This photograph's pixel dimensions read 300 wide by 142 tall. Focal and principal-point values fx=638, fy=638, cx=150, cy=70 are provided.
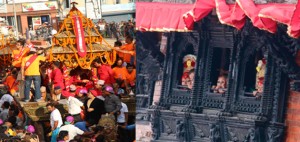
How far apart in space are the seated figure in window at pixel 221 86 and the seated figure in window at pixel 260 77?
7 centimetres

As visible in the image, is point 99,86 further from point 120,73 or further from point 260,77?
point 260,77

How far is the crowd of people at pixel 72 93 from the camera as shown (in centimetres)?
295

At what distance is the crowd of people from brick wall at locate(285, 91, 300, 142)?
4.01 feet

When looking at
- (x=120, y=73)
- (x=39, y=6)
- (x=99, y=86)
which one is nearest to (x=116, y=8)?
(x=99, y=86)

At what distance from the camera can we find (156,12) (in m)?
1.49

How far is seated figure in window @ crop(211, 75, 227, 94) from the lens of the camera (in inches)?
54.8

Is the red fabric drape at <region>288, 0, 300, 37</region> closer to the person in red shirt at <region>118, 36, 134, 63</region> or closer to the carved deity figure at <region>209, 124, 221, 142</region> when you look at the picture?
the carved deity figure at <region>209, 124, 221, 142</region>

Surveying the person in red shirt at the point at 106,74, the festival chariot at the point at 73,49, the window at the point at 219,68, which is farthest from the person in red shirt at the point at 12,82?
the window at the point at 219,68

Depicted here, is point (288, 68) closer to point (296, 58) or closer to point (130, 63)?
point (296, 58)

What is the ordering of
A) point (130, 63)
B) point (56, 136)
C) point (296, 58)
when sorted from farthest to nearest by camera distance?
point (130, 63), point (56, 136), point (296, 58)

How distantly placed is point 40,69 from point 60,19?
0.37 meters

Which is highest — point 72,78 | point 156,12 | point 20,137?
point 156,12

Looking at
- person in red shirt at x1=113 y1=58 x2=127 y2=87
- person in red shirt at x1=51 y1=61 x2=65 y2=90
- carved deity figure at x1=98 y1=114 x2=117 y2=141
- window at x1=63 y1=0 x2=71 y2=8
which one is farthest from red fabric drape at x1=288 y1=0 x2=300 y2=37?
window at x1=63 y1=0 x2=71 y2=8

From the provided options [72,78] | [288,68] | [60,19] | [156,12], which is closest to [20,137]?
[72,78]
